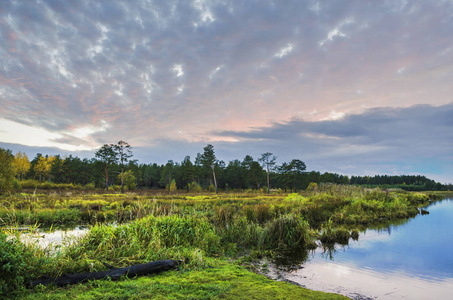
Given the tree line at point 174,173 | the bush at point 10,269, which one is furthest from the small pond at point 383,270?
the tree line at point 174,173

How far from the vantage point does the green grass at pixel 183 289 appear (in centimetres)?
435

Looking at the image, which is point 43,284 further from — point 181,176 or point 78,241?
point 181,176

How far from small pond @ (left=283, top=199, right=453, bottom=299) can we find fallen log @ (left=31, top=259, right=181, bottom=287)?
11.4 ft

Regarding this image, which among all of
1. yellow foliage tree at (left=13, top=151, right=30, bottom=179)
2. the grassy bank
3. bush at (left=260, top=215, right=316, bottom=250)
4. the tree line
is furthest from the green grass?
yellow foliage tree at (left=13, top=151, right=30, bottom=179)

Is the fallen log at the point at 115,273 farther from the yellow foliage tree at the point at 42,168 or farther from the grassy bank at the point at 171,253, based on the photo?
the yellow foliage tree at the point at 42,168

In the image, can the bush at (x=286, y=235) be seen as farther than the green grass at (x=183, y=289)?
Yes

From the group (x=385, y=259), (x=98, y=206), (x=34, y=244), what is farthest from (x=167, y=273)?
(x=98, y=206)

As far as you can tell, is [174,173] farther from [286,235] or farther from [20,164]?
[286,235]

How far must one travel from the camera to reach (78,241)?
652 centimetres

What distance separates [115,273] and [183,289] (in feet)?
5.29

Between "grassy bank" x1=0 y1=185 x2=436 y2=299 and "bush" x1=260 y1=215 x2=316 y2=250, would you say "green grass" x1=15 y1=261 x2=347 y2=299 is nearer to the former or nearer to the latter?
"grassy bank" x1=0 y1=185 x2=436 y2=299

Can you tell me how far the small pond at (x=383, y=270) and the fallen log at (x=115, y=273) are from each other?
348 cm

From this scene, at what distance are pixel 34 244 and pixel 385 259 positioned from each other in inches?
469

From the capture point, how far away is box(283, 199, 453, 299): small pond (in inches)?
258
